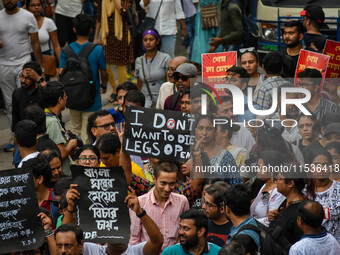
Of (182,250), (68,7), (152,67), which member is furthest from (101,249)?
(68,7)

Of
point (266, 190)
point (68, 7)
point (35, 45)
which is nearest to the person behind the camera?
point (266, 190)

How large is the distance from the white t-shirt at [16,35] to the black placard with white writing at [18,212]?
4.88m

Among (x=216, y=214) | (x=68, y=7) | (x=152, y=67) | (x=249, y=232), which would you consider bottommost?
(x=68, y=7)

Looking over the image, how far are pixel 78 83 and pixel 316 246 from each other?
15.9ft

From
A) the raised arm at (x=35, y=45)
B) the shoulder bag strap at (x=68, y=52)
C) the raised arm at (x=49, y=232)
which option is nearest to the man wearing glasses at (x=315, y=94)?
the raised arm at (x=49, y=232)

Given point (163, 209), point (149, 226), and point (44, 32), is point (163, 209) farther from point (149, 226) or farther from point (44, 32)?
point (44, 32)

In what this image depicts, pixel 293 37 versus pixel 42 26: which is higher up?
pixel 293 37

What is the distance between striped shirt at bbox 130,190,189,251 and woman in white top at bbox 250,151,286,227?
0.73 metres

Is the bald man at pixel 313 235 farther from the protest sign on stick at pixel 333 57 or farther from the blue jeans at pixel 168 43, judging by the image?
the blue jeans at pixel 168 43

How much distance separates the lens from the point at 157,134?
6.88 meters

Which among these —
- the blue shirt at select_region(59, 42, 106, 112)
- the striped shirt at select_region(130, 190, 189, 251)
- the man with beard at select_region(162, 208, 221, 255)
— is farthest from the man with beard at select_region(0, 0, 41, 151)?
the man with beard at select_region(162, 208, 221, 255)

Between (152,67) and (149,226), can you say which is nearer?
(149,226)

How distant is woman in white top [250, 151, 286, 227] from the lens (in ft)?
21.3

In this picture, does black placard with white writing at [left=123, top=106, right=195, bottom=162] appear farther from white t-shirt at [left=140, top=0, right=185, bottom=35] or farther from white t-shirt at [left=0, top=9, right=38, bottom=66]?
white t-shirt at [left=140, top=0, right=185, bottom=35]
